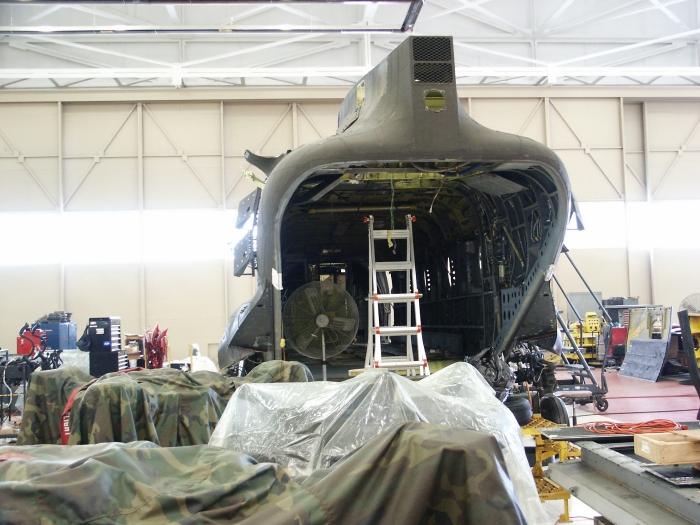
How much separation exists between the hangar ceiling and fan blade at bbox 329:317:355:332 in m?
9.44

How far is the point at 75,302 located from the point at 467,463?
15819 mm

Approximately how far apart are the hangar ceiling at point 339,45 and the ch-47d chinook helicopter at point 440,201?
325 inches

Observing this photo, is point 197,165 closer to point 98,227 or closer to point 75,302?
point 98,227

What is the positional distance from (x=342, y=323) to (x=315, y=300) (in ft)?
1.31

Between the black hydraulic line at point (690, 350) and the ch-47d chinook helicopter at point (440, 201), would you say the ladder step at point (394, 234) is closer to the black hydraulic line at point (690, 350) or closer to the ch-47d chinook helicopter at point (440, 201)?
the ch-47d chinook helicopter at point (440, 201)

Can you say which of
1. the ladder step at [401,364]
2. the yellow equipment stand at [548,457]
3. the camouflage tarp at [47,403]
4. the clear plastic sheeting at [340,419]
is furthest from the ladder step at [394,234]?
the clear plastic sheeting at [340,419]

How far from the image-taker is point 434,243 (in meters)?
8.38

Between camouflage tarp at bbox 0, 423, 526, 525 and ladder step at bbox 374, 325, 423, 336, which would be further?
ladder step at bbox 374, 325, 423, 336

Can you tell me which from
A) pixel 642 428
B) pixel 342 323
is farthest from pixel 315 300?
pixel 642 428

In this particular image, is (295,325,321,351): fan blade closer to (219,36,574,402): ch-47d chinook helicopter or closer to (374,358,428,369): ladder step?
(219,36,574,402): ch-47d chinook helicopter

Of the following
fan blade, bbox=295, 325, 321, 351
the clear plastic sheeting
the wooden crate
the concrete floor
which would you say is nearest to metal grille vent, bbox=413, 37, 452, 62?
fan blade, bbox=295, 325, 321, 351

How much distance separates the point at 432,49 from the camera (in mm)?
5090

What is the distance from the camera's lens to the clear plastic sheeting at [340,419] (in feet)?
8.09

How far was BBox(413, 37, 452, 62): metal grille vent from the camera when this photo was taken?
16.6 ft
